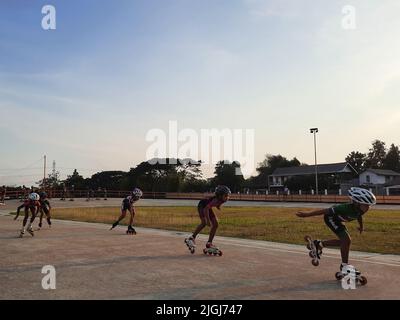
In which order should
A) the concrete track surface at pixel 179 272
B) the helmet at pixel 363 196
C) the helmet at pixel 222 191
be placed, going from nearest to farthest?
1. the concrete track surface at pixel 179 272
2. the helmet at pixel 363 196
3. the helmet at pixel 222 191

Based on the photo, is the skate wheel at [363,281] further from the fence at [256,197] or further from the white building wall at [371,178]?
the white building wall at [371,178]

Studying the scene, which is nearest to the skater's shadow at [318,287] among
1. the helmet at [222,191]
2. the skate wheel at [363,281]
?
the skate wheel at [363,281]

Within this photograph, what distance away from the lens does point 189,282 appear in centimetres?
817

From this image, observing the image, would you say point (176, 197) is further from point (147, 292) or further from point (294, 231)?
point (147, 292)

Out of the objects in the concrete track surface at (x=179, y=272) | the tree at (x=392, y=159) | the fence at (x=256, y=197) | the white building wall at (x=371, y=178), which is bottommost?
the concrete track surface at (x=179, y=272)

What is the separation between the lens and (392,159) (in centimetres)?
12000

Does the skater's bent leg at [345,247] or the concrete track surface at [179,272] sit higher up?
the skater's bent leg at [345,247]

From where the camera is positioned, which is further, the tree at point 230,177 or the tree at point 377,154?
the tree at point 377,154

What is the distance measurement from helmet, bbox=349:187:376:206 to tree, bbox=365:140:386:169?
120057 mm

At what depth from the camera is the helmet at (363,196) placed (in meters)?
8.06

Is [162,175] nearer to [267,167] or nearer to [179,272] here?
[267,167]

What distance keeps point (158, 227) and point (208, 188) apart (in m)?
66.0

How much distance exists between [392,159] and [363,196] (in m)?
122

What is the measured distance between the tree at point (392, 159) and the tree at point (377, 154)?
1.57 metres
